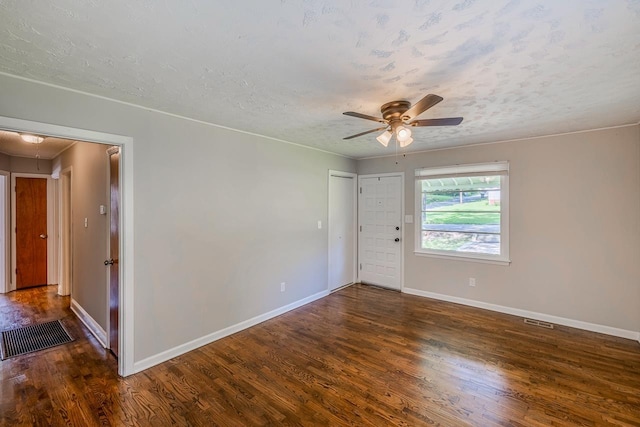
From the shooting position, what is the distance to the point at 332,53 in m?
1.70

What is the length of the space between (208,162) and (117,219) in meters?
1.05

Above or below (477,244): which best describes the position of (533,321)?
below

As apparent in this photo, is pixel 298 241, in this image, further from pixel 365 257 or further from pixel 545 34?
pixel 545 34

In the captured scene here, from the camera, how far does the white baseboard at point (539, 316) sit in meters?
3.33

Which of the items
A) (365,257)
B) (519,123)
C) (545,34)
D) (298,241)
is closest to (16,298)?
(298,241)

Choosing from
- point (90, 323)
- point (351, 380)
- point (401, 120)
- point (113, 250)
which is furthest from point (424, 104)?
point (90, 323)

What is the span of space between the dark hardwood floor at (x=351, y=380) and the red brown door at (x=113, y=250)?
0.85 feet

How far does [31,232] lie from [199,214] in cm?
459

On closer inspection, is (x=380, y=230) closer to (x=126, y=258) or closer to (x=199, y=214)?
(x=199, y=214)

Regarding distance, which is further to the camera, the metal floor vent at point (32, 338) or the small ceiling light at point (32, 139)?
the small ceiling light at point (32, 139)

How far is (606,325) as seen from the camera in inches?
134

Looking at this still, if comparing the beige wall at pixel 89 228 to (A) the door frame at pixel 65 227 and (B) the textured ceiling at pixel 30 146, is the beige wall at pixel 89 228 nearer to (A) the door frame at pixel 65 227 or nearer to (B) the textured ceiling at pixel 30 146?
(B) the textured ceiling at pixel 30 146

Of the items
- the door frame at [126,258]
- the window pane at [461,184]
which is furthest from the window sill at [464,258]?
the door frame at [126,258]

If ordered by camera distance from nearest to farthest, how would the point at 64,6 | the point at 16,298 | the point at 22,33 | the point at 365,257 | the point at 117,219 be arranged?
the point at 64,6 < the point at 22,33 < the point at 117,219 < the point at 16,298 < the point at 365,257
